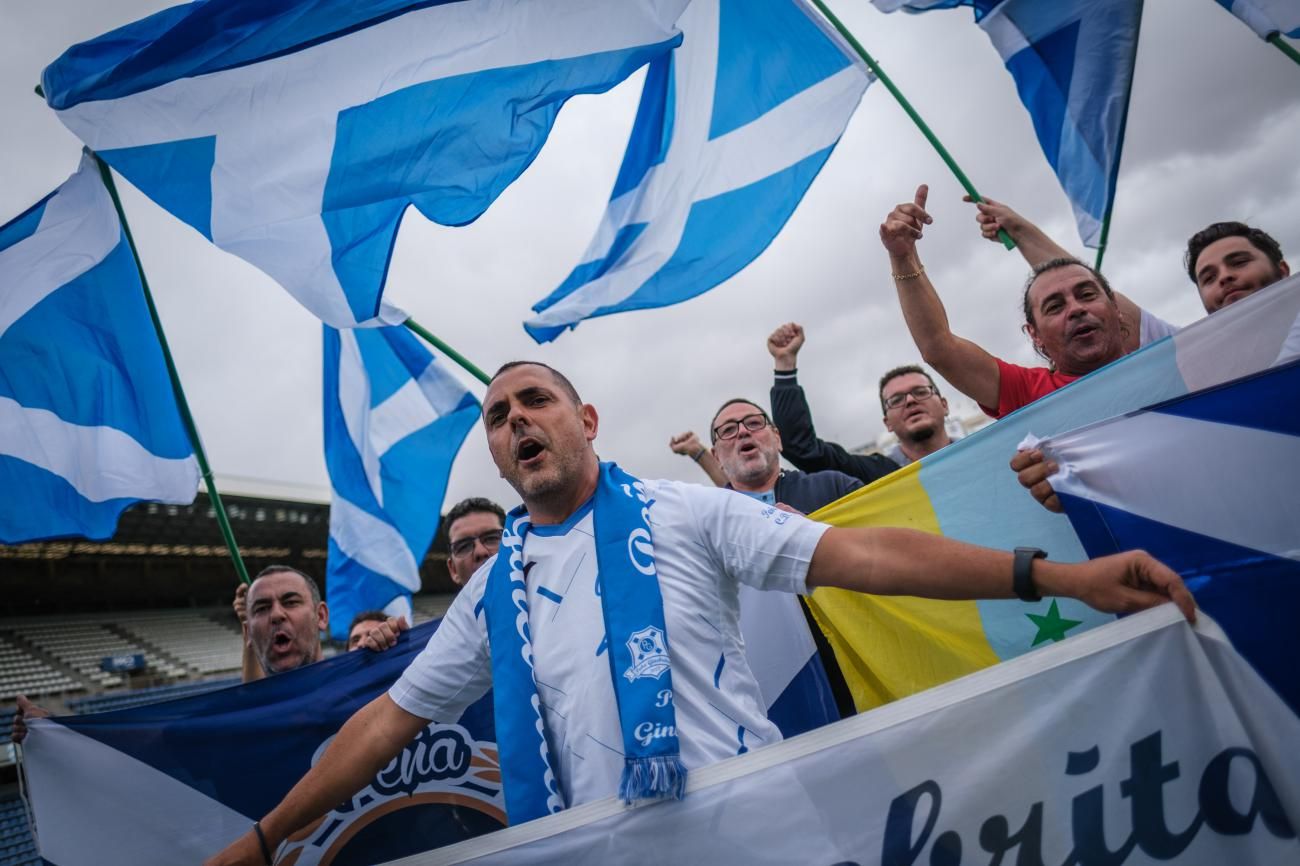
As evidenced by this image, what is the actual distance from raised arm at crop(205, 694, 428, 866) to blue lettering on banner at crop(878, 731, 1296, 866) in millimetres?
1119

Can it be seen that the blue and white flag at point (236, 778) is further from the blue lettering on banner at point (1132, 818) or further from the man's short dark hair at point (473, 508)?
the blue lettering on banner at point (1132, 818)

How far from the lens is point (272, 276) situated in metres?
3.21

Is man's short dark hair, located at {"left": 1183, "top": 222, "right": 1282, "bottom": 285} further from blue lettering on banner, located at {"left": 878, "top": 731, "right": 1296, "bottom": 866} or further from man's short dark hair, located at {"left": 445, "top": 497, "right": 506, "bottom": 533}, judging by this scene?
man's short dark hair, located at {"left": 445, "top": 497, "right": 506, "bottom": 533}

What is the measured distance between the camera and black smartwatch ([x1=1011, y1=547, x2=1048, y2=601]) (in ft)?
3.81

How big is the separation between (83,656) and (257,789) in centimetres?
2300

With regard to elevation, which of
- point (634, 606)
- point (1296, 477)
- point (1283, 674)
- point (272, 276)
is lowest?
point (1283, 674)

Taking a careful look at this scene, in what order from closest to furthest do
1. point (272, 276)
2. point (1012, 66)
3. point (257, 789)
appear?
point (257, 789) < point (272, 276) < point (1012, 66)

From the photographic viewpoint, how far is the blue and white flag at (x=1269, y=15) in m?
3.27

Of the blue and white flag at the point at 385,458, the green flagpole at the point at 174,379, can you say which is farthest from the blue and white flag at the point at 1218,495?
the blue and white flag at the point at 385,458

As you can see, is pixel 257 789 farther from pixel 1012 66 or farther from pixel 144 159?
pixel 1012 66

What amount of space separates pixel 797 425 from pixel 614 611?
99.3 inches

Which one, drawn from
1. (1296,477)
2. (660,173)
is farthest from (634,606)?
(660,173)

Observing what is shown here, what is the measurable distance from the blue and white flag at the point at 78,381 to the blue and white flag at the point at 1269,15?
5.56 meters

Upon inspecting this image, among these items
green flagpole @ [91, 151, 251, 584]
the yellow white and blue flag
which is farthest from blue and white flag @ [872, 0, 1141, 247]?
green flagpole @ [91, 151, 251, 584]
